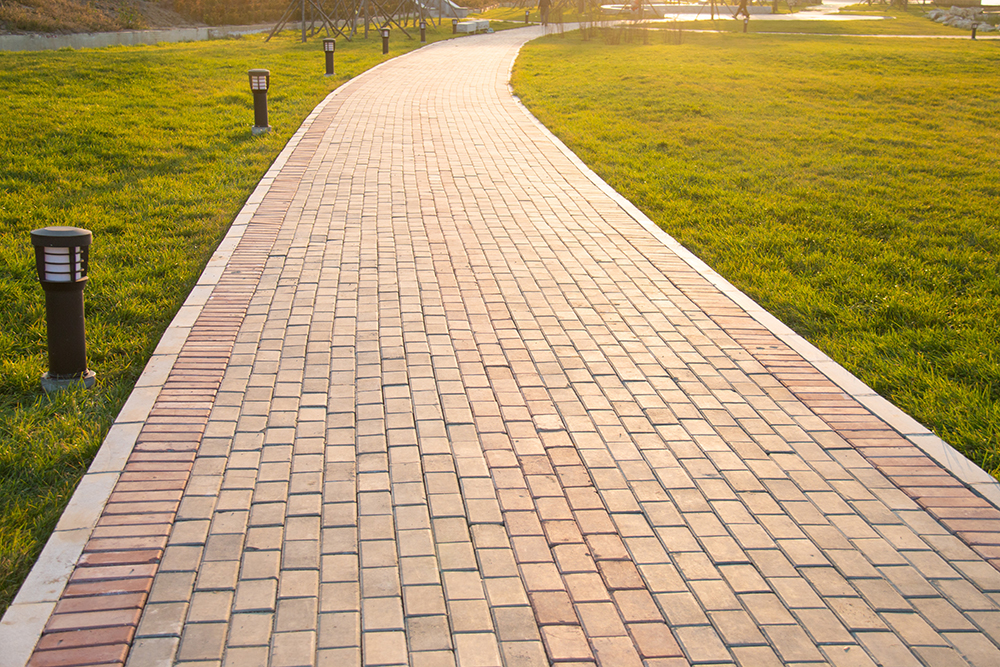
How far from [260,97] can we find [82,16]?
16009mm

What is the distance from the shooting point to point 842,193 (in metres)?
9.06

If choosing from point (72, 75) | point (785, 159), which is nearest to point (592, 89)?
point (785, 159)

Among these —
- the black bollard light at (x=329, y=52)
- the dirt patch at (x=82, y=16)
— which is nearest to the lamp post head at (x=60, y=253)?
the black bollard light at (x=329, y=52)

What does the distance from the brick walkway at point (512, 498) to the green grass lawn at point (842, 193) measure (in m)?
0.58

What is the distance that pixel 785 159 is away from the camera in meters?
10.7

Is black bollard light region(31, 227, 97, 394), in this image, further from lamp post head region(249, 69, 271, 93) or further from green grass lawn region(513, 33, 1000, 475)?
lamp post head region(249, 69, 271, 93)

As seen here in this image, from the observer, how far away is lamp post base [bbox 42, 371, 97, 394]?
15.1 ft

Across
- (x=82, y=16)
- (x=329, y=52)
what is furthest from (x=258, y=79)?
(x=82, y=16)

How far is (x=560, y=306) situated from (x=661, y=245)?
1921mm

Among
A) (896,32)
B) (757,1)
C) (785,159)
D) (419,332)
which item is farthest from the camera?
(757,1)

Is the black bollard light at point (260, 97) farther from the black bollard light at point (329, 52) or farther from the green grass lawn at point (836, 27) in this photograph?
the green grass lawn at point (836, 27)

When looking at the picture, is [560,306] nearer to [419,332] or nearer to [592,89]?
[419,332]

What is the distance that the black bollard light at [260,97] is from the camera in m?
11.0

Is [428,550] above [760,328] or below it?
below
